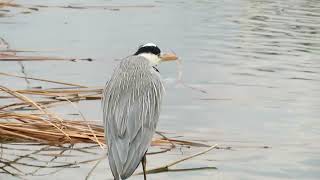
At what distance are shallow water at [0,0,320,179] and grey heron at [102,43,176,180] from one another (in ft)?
2.07

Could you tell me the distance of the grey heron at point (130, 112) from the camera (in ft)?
15.1

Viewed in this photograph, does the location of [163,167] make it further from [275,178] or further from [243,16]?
[243,16]

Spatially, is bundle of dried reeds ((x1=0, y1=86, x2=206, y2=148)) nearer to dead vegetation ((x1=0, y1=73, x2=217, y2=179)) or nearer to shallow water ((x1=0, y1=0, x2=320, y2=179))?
dead vegetation ((x1=0, y1=73, x2=217, y2=179))

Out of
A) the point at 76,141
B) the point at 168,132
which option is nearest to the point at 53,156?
the point at 76,141

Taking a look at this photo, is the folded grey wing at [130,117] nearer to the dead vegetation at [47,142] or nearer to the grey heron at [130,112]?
the grey heron at [130,112]

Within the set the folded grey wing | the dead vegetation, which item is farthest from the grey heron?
the dead vegetation

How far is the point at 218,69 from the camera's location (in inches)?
392

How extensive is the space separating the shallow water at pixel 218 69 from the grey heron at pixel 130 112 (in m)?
0.63

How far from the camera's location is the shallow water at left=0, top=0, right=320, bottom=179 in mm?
6086

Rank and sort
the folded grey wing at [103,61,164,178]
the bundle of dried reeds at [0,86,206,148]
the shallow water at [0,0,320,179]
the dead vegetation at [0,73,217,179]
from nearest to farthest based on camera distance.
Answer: the folded grey wing at [103,61,164,178] → the dead vegetation at [0,73,217,179] → the bundle of dried reeds at [0,86,206,148] → the shallow water at [0,0,320,179]

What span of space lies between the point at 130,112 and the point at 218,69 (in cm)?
519

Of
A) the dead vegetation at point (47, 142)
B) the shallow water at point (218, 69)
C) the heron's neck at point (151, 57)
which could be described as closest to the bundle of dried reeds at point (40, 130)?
the dead vegetation at point (47, 142)

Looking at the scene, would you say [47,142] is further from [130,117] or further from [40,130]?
[130,117]

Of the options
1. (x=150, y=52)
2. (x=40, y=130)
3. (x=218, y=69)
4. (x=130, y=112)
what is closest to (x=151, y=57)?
(x=150, y=52)
